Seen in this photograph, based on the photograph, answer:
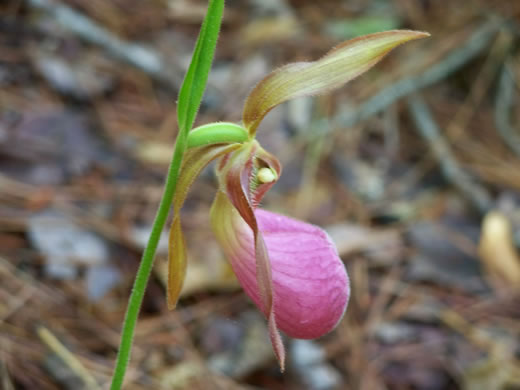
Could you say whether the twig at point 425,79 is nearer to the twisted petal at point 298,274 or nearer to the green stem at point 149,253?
the twisted petal at point 298,274

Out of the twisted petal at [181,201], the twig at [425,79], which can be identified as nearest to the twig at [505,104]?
the twig at [425,79]

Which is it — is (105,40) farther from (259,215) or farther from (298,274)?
(298,274)

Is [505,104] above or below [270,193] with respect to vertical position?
above

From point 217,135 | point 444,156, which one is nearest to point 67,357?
point 217,135

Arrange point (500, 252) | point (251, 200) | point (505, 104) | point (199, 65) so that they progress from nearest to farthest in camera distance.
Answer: point (199, 65) < point (251, 200) < point (500, 252) < point (505, 104)

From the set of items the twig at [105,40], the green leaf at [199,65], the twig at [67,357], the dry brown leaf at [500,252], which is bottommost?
the twig at [67,357]
